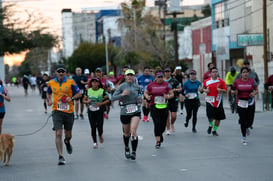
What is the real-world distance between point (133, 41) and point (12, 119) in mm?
34217

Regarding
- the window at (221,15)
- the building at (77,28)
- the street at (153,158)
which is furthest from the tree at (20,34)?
the building at (77,28)

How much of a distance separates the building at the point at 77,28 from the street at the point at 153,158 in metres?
109

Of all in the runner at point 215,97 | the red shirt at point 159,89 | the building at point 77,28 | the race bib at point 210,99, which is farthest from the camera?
the building at point 77,28

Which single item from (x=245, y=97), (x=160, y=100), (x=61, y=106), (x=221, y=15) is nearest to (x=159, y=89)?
(x=160, y=100)

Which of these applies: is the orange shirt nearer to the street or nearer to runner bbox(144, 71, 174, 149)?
the street

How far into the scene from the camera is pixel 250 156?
12023 mm

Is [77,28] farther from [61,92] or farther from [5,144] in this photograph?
[5,144]

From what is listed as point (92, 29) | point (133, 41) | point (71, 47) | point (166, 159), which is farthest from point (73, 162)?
point (71, 47)

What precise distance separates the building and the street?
109 metres

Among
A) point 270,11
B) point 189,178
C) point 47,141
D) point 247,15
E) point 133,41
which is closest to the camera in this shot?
point 189,178

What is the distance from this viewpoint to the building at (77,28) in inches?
5271

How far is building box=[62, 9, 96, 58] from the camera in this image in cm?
13388

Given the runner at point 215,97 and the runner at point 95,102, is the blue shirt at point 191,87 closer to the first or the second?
the runner at point 215,97

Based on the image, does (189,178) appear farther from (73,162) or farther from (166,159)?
(73,162)
